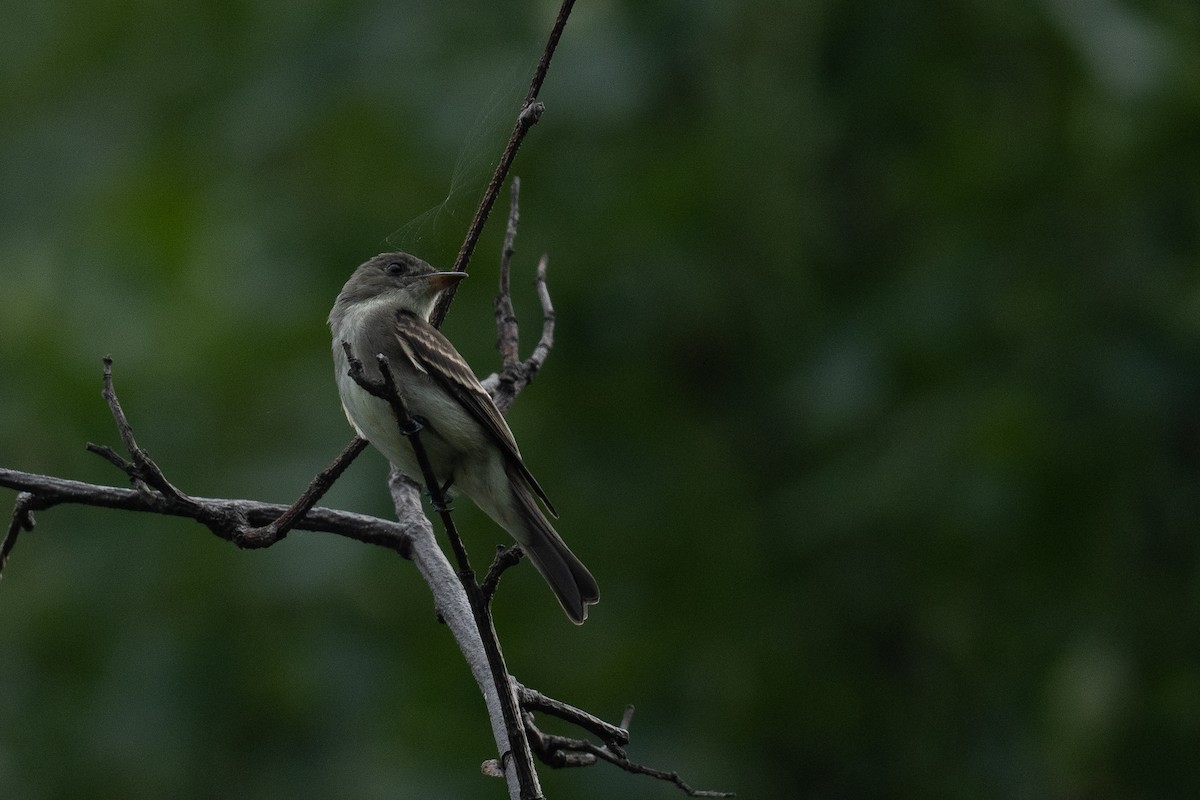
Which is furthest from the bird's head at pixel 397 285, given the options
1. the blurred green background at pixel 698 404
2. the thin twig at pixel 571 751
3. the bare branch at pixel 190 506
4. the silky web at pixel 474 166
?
the thin twig at pixel 571 751

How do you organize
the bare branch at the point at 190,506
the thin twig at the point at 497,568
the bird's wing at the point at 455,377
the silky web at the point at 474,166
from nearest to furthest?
the thin twig at the point at 497,568, the bare branch at the point at 190,506, the silky web at the point at 474,166, the bird's wing at the point at 455,377

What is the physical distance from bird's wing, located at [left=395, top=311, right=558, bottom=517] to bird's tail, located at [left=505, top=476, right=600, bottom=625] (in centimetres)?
6

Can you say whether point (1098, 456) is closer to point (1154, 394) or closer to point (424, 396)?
point (1154, 394)

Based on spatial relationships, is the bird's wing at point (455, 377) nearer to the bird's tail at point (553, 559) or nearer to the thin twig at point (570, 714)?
the bird's tail at point (553, 559)

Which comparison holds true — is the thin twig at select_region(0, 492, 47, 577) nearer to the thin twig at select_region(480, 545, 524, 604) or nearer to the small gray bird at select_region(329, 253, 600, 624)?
the thin twig at select_region(480, 545, 524, 604)

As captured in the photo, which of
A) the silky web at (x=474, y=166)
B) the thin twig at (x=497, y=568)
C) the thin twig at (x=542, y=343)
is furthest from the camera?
the thin twig at (x=542, y=343)

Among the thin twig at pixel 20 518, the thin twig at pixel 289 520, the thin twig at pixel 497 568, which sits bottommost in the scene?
the thin twig at pixel 497 568

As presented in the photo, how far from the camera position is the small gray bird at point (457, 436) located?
11.2 feet

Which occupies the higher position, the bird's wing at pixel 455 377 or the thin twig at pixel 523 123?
the bird's wing at pixel 455 377

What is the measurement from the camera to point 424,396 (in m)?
3.69

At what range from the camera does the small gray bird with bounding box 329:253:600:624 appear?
3406 millimetres

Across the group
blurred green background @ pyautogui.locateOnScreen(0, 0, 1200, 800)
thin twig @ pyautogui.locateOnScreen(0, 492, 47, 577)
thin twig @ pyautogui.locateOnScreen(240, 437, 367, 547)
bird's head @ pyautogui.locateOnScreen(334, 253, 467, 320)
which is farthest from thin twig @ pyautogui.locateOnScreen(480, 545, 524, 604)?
blurred green background @ pyautogui.locateOnScreen(0, 0, 1200, 800)

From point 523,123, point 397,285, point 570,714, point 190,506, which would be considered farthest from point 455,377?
point 570,714

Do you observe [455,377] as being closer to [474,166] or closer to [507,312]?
[507,312]
